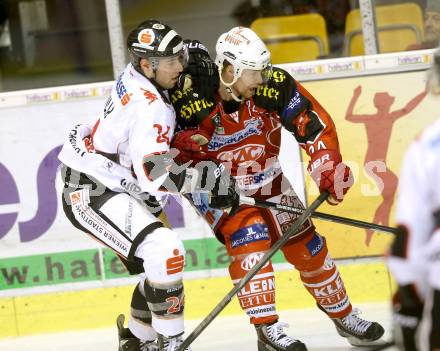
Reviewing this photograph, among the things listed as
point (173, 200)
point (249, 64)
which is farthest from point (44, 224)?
point (249, 64)

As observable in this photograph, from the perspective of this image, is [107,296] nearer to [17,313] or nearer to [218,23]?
[17,313]

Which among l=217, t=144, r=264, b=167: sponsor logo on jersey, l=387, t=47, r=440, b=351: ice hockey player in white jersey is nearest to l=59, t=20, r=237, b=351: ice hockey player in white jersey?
l=217, t=144, r=264, b=167: sponsor logo on jersey

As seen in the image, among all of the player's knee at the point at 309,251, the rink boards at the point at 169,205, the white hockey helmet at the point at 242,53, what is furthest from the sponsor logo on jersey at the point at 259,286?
the rink boards at the point at 169,205

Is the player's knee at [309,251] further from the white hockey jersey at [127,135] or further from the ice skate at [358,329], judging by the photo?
the white hockey jersey at [127,135]

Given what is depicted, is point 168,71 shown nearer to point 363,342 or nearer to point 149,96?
point 149,96

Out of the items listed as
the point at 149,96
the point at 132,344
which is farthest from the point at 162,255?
the point at 132,344

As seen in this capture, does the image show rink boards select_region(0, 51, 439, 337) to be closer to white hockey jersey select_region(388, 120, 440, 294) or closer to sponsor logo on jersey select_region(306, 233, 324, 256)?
sponsor logo on jersey select_region(306, 233, 324, 256)

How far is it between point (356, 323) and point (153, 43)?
57.0 inches

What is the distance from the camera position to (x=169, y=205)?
5.57 meters

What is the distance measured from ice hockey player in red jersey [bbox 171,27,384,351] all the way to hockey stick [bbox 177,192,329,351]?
0.08m

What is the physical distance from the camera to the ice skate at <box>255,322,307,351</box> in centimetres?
438

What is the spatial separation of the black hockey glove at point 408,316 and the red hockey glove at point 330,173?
177 centimetres

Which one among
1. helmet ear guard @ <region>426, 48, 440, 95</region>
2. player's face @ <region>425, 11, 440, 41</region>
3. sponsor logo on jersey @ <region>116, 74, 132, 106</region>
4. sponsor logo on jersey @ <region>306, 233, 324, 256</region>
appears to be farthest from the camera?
player's face @ <region>425, 11, 440, 41</region>

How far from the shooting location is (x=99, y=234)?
4391mm
